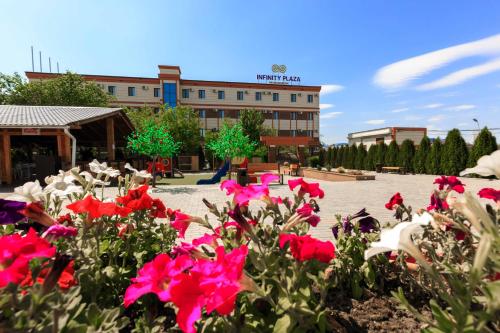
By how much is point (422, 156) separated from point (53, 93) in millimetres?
33164

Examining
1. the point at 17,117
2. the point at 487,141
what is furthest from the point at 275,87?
the point at 17,117

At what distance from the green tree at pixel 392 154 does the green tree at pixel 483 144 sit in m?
6.12

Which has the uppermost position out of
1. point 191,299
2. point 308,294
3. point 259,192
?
point 259,192

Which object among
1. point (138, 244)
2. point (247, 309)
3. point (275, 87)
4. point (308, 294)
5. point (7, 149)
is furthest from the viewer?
point (275, 87)

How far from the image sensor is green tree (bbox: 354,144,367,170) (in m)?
26.6

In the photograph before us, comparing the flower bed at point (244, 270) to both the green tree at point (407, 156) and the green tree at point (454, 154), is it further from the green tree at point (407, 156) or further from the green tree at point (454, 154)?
the green tree at point (407, 156)

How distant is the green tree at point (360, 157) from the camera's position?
1048 inches

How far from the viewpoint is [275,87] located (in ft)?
142

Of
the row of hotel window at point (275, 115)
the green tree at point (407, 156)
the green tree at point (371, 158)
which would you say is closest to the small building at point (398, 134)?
the row of hotel window at point (275, 115)

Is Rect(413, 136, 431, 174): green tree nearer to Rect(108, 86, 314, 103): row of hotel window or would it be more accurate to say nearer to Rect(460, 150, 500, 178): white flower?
Rect(460, 150, 500, 178): white flower

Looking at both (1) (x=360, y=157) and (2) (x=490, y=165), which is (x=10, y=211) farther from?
(1) (x=360, y=157)

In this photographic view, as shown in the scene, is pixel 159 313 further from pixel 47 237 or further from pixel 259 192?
pixel 259 192

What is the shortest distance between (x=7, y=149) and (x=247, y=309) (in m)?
16.2

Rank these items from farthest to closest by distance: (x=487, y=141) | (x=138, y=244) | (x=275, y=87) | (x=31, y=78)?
(x=275, y=87) < (x=31, y=78) < (x=487, y=141) < (x=138, y=244)
